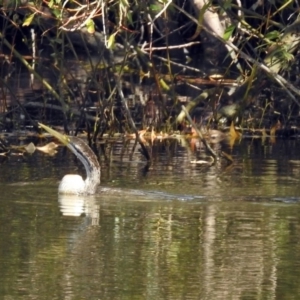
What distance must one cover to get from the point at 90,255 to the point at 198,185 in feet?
10.0

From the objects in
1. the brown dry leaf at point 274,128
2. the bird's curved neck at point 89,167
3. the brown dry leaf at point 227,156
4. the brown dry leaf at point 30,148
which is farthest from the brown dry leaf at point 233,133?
the bird's curved neck at point 89,167

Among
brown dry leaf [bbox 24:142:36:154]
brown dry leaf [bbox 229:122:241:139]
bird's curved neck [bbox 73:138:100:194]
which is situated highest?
brown dry leaf [bbox 229:122:241:139]

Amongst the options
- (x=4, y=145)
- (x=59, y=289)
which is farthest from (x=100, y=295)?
(x=4, y=145)

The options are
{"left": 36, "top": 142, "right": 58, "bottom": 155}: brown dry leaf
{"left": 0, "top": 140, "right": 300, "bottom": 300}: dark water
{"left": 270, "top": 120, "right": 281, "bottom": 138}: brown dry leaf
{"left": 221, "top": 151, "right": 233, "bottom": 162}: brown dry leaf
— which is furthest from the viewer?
{"left": 270, "top": 120, "right": 281, "bottom": 138}: brown dry leaf

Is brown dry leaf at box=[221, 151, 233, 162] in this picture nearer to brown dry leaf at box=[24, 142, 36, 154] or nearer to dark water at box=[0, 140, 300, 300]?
dark water at box=[0, 140, 300, 300]

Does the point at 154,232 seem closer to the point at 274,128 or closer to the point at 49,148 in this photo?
the point at 49,148

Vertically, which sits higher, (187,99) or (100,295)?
(187,99)

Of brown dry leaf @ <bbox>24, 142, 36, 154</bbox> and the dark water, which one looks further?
brown dry leaf @ <bbox>24, 142, 36, 154</bbox>

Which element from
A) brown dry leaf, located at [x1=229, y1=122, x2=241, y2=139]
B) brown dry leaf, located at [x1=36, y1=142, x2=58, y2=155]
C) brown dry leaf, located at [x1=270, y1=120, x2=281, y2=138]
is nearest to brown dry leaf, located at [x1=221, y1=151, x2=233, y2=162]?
brown dry leaf, located at [x1=36, y1=142, x2=58, y2=155]

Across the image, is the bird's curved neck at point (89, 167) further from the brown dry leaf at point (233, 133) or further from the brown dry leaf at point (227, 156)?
the brown dry leaf at point (233, 133)

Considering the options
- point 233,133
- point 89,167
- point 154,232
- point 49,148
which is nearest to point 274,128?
point 233,133

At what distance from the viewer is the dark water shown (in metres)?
6.86

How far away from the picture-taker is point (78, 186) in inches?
400

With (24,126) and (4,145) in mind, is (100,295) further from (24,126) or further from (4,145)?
(24,126)
